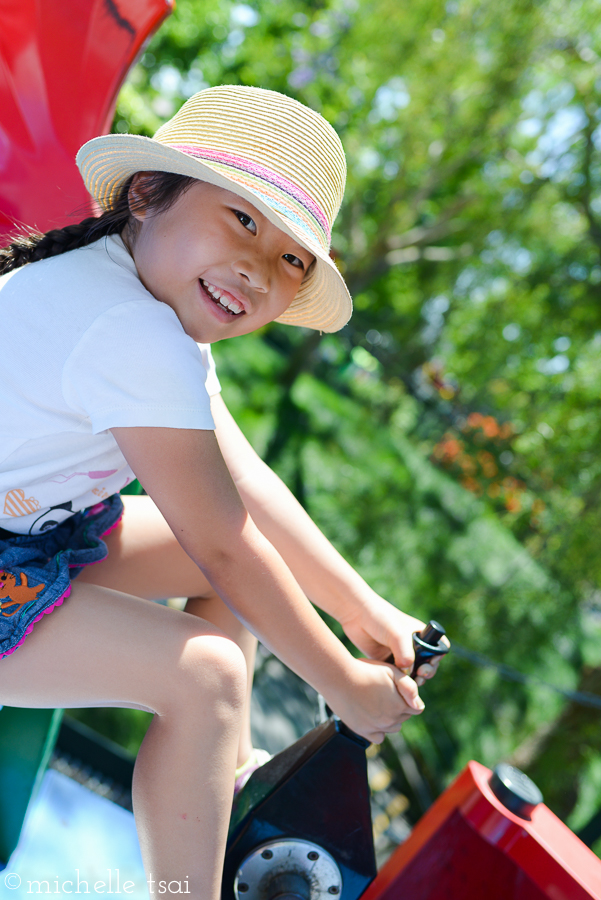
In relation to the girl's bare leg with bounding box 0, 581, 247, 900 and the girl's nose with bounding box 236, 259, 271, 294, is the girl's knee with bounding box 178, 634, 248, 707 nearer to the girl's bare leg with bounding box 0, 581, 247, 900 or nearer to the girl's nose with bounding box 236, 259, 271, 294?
the girl's bare leg with bounding box 0, 581, 247, 900

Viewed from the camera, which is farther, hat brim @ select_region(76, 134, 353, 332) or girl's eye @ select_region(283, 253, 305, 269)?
girl's eye @ select_region(283, 253, 305, 269)

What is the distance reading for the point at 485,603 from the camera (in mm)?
3785

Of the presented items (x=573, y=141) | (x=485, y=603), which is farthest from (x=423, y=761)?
(x=573, y=141)

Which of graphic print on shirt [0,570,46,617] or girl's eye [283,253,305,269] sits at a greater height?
girl's eye [283,253,305,269]

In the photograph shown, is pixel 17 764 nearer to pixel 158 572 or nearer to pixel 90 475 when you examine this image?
pixel 158 572

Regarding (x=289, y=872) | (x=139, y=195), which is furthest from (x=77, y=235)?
(x=289, y=872)

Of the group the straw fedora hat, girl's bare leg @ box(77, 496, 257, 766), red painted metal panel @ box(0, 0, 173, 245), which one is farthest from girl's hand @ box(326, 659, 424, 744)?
red painted metal panel @ box(0, 0, 173, 245)

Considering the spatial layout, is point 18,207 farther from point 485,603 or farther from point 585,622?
point 585,622

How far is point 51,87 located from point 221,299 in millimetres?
735

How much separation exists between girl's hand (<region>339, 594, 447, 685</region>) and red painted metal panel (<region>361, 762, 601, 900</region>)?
0.70 ft

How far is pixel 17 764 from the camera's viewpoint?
1.15m

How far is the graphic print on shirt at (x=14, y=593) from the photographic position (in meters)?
0.92

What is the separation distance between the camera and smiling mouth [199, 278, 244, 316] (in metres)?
1.00

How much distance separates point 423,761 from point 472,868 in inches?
94.4
